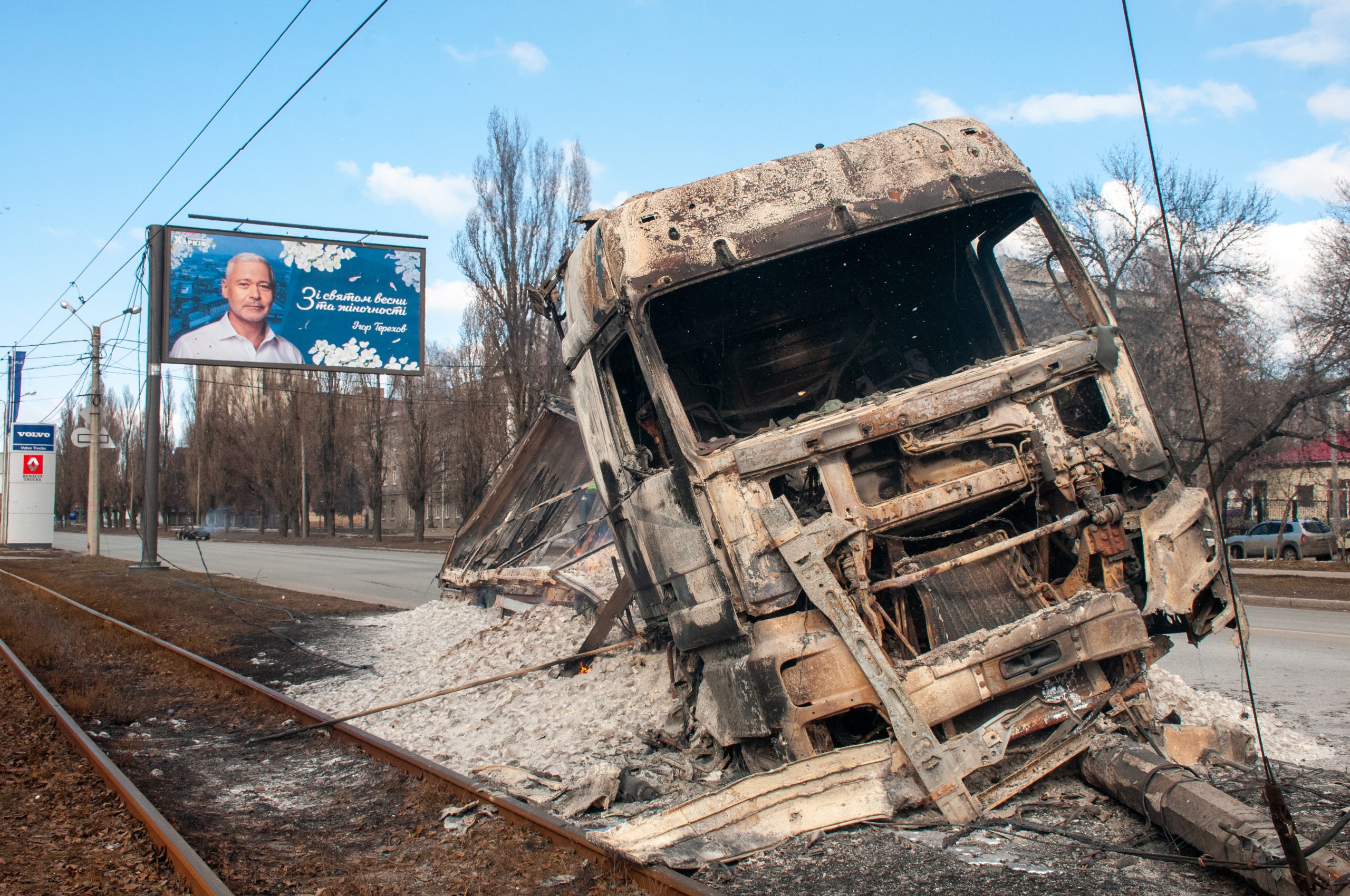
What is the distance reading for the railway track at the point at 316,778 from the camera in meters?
3.63

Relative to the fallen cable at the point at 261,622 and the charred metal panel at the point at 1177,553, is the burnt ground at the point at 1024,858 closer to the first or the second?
the charred metal panel at the point at 1177,553

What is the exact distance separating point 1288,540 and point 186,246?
25.9m

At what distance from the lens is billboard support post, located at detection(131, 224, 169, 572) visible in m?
17.8

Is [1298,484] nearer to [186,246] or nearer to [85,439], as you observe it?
[186,246]

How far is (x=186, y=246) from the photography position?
56.3 ft

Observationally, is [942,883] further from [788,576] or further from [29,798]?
[29,798]

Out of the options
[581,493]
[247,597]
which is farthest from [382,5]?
[247,597]

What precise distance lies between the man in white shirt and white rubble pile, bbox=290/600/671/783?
8669 mm

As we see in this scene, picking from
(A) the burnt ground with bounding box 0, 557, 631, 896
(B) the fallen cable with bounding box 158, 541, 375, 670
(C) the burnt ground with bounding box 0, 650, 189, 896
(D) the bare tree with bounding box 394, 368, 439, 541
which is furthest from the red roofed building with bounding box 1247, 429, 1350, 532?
(C) the burnt ground with bounding box 0, 650, 189, 896

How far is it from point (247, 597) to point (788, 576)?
14.4m

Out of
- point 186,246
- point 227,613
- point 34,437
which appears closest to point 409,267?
point 186,246

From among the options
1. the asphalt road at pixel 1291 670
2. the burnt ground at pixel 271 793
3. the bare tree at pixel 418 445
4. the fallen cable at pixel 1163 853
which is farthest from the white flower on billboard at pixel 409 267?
the bare tree at pixel 418 445

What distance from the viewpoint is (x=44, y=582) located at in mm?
20172

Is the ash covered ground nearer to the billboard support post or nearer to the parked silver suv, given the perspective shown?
the billboard support post
